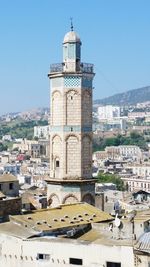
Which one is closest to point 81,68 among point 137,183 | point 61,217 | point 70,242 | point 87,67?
point 87,67

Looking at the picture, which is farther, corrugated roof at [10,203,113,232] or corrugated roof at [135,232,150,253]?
corrugated roof at [10,203,113,232]

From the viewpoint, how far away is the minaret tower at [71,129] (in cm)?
1883

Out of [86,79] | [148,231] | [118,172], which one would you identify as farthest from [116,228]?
[118,172]

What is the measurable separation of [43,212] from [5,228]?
195 centimetres

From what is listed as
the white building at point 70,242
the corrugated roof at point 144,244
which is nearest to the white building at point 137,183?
the white building at point 70,242

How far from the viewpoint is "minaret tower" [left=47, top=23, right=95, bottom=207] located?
18.8 metres

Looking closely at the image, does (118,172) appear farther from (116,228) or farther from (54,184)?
(116,228)

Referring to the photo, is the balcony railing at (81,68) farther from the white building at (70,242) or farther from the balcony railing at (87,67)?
the white building at (70,242)

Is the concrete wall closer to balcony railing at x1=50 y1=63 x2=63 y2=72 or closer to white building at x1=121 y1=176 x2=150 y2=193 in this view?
balcony railing at x1=50 y1=63 x2=63 y2=72

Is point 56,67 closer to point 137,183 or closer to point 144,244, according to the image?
point 144,244

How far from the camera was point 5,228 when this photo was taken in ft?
47.1

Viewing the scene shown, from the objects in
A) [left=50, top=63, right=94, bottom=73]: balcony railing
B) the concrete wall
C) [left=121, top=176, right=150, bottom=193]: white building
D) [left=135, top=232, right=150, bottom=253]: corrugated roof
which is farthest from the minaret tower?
[left=121, top=176, right=150, bottom=193]: white building

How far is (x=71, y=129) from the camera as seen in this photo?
1902 centimetres

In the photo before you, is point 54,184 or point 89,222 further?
point 54,184
